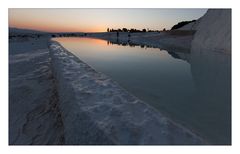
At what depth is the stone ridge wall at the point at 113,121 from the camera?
2412 millimetres

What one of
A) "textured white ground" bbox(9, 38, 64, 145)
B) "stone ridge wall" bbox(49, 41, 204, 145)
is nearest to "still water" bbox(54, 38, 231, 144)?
"stone ridge wall" bbox(49, 41, 204, 145)

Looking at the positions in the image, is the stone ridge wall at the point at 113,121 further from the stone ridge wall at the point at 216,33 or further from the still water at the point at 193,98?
the stone ridge wall at the point at 216,33

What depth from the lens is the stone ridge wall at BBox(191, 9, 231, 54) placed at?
41.9 feet

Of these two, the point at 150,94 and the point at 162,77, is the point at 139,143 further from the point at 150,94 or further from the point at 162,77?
the point at 162,77

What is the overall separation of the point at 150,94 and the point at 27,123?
2.42 meters

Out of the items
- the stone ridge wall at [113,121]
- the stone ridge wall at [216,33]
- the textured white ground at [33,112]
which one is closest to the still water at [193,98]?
the stone ridge wall at [113,121]

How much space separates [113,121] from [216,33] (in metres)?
13.6

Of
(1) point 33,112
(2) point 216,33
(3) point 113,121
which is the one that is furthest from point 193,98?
(2) point 216,33

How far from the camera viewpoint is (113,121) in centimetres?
277

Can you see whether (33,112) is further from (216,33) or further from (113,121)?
(216,33)

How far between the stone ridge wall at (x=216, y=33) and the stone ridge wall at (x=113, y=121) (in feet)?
33.8

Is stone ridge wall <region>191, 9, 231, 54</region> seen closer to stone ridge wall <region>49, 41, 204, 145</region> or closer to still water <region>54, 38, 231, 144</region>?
still water <region>54, 38, 231, 144</region>

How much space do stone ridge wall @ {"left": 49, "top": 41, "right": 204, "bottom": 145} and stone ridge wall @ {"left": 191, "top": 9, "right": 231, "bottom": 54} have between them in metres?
10.3
